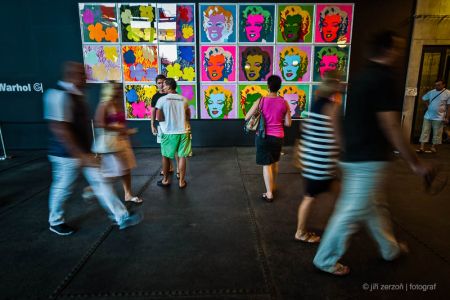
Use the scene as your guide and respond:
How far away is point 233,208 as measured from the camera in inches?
170

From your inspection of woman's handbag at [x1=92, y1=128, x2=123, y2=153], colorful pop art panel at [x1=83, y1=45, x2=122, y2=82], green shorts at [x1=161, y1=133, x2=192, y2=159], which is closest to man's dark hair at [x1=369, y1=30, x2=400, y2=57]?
woman's handbag at [x1=92, y1=128, x2=123, y2=153]

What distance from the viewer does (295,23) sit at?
25.1 ft

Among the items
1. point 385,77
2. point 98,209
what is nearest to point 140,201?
point 98,209

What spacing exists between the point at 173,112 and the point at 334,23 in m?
5.38

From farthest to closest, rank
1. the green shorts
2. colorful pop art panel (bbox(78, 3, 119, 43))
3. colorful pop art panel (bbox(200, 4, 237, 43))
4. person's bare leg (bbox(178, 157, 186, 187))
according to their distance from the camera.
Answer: colorful pop art panel (bbox(200, 4, 237, 43)), colorful pop art panel (bbox(78, 3, 119, 43)), person's bare leg (bbox(178, 157, 186, 187)), the green shorts

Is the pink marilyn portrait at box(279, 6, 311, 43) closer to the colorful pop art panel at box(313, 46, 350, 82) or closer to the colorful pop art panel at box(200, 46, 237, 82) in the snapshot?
the colorful pop art panel at box(313, 46, 350, 82)

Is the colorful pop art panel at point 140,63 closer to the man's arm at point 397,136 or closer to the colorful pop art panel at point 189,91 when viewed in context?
the colorful pop art panel at point 189,91

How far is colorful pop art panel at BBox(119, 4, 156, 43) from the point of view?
751 centimetres

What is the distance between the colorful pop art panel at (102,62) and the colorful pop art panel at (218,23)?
90.9 inches

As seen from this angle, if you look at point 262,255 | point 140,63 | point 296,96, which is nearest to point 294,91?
point 296,96

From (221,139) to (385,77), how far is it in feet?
20.4

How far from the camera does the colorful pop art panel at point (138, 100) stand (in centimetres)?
788

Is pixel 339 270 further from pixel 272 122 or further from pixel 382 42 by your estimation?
pixel 272 122

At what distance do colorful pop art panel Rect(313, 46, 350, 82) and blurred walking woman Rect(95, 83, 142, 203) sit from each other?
18.8 feet
